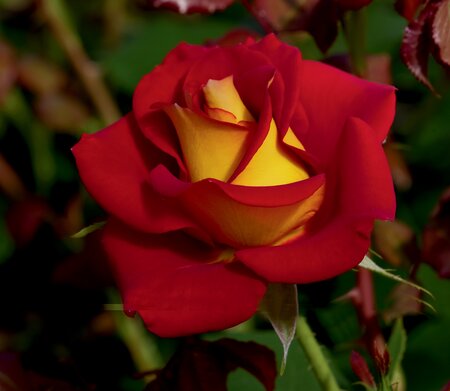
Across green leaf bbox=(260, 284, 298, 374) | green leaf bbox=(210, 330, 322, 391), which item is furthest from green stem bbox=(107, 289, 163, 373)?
A: green leaf bbox=(260, 284, 298, 374)

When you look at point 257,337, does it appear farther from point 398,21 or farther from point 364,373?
point 398,21

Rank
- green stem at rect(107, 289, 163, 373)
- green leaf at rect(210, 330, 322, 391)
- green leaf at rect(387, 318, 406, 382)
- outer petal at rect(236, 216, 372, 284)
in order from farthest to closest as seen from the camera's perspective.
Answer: green stem at rect(107, 289, 163, 373)
green leaf at rect(210, 330, 322, 391)
green leaf at rect(387, 318, 406, 382)
outer petal at rect(236, 216, 372, 284)

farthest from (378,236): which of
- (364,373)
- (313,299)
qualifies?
(364,373)

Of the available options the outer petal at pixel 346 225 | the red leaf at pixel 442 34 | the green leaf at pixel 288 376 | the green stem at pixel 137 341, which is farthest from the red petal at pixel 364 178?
the green stem at pixel 137 341

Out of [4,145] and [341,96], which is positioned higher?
[341,96]

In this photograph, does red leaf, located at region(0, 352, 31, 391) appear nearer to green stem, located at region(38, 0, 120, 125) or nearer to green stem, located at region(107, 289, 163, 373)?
green stem, located at region(107, 289, 163, 373)

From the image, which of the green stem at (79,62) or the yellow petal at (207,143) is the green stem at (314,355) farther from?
A: the green stem at (79,62)
